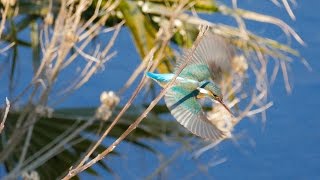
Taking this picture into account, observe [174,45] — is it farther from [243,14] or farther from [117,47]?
[117,47]

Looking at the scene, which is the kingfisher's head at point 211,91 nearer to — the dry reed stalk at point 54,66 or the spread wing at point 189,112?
the spread wing at point 189,112

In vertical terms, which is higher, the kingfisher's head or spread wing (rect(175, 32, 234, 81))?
spread wing (rect(175, 32, 234, 81))

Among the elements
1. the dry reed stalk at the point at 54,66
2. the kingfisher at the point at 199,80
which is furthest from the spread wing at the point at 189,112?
the dry reed stalk at the point at 54,66

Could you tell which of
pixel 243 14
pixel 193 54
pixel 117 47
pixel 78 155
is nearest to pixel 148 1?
pixel 243 14

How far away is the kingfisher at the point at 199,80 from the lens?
588mm

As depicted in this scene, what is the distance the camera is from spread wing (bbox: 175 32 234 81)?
1.98 feet

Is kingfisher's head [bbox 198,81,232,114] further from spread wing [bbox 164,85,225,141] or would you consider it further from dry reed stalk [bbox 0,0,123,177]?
dry reed stalk [bbox 0,0,123,177]

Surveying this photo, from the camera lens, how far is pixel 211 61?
1.99 ft

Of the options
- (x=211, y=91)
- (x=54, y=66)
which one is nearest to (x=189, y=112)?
(x=211, y=91)

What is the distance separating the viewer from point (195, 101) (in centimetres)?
60

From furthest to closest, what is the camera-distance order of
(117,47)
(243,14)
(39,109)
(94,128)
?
(117,47), (94,128), (243,14), (39,109)

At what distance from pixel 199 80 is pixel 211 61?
0.06 ft

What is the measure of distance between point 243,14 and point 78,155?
26.6 inches

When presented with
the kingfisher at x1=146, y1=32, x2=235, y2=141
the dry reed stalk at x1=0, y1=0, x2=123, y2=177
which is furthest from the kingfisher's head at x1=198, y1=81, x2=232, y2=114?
the dry reed stalk at x1=0, y1=0, x2=123, y2=177
